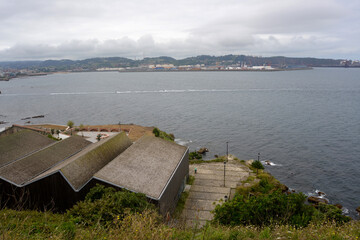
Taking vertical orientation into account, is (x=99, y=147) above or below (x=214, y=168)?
above

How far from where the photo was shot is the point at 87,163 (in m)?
20.9

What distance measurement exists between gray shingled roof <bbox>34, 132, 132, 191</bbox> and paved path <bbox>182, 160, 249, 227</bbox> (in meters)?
8.26

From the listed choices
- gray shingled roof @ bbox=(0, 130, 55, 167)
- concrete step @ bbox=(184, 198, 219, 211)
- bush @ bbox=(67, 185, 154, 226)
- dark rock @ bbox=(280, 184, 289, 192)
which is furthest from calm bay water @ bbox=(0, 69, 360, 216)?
gray shingled roof @ bbox=(0, 130, 55, 167)

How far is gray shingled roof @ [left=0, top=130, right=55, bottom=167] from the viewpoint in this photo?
25.4 m

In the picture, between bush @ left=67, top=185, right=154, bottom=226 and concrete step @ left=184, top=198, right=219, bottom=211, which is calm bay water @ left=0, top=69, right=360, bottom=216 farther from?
bush @ left=67, top=185, right=154, bottom=226

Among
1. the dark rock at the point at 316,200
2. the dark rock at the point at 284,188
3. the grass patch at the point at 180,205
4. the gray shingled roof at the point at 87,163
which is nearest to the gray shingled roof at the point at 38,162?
the gray shingled roof at the point at 87,163

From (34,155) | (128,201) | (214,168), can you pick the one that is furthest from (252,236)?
(214,168)

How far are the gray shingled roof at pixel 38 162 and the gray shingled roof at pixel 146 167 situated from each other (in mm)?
6438

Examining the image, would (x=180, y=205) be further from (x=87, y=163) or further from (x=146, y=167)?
(x=87, y=163)

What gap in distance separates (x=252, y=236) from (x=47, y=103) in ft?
349

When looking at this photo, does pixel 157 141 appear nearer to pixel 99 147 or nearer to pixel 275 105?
pixel 99 147

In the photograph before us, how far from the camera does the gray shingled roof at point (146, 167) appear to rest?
717 inches

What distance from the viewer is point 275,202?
48.2ft

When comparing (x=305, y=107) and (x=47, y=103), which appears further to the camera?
(x=47, y=103)
